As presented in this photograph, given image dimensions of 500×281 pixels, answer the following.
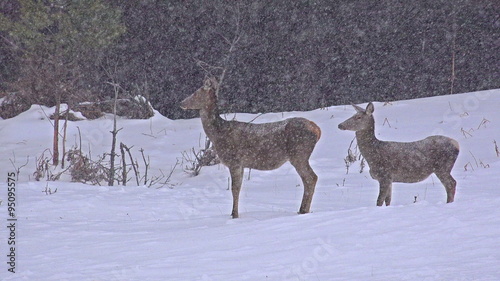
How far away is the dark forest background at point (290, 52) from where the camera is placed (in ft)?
53.9

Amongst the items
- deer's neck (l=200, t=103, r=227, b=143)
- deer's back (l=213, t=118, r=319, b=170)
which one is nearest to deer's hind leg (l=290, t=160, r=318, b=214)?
deer's back (l=213, t=118, r=319, b=170)

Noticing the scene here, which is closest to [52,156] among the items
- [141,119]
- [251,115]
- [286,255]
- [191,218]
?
[141,119]

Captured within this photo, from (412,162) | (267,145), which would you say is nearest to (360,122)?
(412,162)

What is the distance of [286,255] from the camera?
4.94 metres

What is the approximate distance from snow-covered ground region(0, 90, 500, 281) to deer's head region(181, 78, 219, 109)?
1.17 m

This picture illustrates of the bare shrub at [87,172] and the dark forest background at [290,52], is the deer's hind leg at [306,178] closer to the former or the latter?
the bare shrub at [87,172]

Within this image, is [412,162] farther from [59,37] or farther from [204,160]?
[59,37]

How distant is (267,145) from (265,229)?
1120 millimetres

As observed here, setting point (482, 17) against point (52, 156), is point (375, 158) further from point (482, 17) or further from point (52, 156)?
point (482, 17)

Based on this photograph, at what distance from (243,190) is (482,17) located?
922 cm

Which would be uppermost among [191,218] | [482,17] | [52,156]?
[482,17]

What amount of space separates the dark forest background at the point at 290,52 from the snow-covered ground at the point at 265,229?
4973mm

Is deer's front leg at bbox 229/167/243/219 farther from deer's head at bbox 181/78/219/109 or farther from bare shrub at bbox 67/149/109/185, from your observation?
bare shrub at bbox 67/149/109/185

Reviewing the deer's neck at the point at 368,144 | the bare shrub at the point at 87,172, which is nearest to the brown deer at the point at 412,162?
the deer's neck at the point at 368,144
